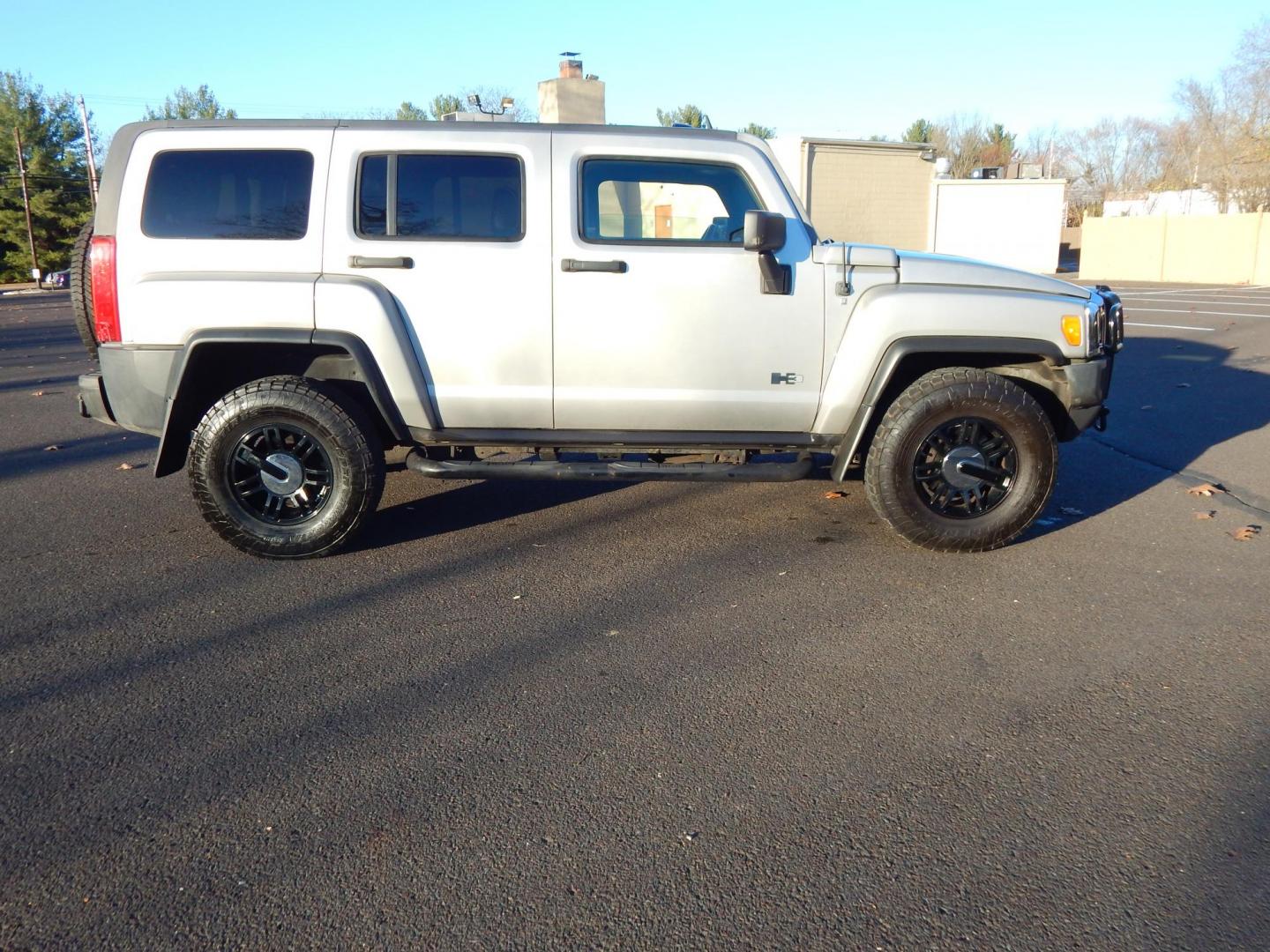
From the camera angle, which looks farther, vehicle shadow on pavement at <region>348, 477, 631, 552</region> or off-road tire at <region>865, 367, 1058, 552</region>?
vehicle shadow on pavement at <region>348, 477, 631, 552</region>

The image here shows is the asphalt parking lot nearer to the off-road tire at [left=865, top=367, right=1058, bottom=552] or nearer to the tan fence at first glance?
the off-road tire at [left=865, top=367, right=1058, bottom=552]

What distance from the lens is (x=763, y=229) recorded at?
4.99 m

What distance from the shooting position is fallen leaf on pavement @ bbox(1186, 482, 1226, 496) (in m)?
6.66

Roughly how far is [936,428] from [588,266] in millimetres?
1931

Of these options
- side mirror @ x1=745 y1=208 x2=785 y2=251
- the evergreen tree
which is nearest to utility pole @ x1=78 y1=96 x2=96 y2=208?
the evergreen tree

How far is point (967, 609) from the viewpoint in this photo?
468 cm

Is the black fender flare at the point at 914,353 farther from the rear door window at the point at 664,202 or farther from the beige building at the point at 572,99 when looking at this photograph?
the beige building at the point at 572,99

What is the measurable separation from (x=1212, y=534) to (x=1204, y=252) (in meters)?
34.1

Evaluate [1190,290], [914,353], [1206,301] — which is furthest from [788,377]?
[1190,290]

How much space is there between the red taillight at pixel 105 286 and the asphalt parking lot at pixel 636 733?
45.7 inches

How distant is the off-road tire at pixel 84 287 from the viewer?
5.32 meters

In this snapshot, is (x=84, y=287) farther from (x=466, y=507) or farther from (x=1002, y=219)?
(x=1002, y=219)

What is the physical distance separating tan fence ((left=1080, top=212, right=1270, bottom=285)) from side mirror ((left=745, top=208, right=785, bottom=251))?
111ft

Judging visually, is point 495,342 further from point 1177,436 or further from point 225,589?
point 1177,436
